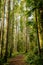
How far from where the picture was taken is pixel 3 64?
15.0 m

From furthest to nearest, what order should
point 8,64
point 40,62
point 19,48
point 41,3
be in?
1. point 19,48
2. point 8,64
3. point 41,3
4. point 40,62

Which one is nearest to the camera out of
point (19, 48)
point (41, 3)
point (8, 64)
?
point (41, 3)

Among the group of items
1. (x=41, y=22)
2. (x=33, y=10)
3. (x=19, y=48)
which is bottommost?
(x=19, y=48)

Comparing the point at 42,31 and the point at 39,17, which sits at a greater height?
the point at 39,17

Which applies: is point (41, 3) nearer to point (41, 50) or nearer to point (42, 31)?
point (42, 31)

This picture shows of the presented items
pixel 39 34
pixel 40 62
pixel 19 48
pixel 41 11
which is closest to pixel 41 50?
pixel 39 34

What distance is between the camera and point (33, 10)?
14.7m

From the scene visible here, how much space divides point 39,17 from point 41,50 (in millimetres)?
2743

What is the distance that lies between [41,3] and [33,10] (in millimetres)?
1016

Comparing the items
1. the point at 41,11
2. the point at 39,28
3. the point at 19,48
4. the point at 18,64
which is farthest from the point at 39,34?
the point at 19,48

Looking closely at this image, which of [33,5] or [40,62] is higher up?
[33,5]

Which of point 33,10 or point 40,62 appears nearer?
point 40,62

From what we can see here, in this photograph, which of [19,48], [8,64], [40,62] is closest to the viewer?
[40,62]

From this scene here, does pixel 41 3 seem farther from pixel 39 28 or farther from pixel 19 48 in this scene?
pixel 19 48
